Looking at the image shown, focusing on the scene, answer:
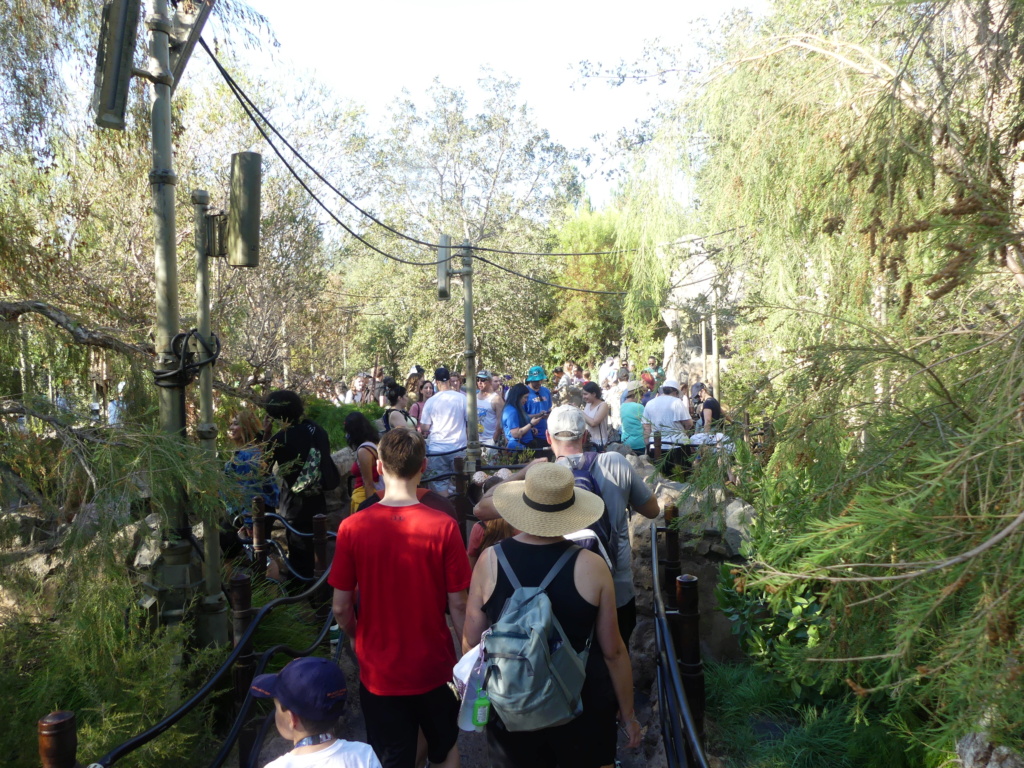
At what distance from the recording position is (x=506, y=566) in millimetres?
2994

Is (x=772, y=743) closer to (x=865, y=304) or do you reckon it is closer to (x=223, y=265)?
(x=865, y=304)

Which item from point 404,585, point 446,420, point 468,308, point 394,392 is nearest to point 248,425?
point 394,392

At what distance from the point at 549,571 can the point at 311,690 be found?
3.01ft

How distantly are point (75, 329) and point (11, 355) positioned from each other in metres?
0.37

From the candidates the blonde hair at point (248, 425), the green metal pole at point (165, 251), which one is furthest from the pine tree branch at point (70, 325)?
the blonde hair at point (248, 425)

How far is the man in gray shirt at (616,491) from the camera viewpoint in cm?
416

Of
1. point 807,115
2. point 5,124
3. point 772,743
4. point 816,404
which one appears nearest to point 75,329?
point 5,124

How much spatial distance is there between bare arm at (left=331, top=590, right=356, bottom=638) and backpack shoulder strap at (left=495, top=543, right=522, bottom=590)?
0.88 m

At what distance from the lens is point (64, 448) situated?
12.3 ft

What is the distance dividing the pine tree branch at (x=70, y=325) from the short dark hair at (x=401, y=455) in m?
2.37

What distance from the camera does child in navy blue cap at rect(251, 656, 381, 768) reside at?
95.2 inches

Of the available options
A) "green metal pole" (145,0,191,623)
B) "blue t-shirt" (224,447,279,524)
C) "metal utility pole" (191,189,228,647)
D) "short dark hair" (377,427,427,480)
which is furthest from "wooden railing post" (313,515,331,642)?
"short dark hair" (377,427,427,480)

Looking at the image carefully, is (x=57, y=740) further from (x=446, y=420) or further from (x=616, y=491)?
(x=446, y=420)

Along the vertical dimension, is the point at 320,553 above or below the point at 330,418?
below
